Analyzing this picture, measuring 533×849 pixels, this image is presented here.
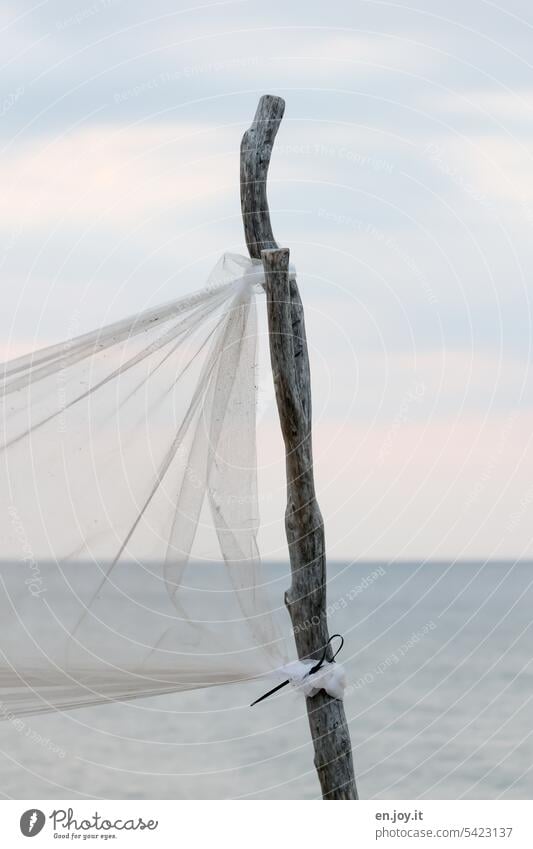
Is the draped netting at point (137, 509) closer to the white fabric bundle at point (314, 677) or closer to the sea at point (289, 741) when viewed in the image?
the white fabric bundle at point (314, 677)

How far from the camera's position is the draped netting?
14.4 ft

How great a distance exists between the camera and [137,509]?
452 centimetres

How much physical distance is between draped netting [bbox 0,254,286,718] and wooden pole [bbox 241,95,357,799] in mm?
153

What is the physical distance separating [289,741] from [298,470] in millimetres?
16971

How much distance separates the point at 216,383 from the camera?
4.71 meters

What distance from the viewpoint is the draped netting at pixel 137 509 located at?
4402mm
